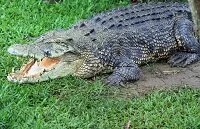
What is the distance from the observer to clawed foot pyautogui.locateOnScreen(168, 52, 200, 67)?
6992mm

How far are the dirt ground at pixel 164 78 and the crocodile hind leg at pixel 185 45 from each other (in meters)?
0.11

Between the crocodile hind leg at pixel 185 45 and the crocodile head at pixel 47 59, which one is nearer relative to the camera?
the crocodile head at pixel 47 59

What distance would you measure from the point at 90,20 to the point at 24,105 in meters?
1.80

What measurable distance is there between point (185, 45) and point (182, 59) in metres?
0.23

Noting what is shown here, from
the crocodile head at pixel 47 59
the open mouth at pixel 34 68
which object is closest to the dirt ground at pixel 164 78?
the crocodile head at pixel 47 59

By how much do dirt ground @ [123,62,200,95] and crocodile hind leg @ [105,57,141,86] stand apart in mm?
82

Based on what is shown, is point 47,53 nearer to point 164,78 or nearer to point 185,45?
point 164,78

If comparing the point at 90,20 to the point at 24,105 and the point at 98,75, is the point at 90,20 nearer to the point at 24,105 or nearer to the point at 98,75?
the point at 98,75

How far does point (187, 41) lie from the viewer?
23.5ft

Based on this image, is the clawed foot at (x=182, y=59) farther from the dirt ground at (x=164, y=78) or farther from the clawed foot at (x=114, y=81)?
the clawed foot at (x=114, y=81)

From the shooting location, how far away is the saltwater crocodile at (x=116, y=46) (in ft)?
21.1

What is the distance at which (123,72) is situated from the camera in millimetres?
6582

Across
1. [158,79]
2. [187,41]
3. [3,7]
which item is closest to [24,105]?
[158,79]

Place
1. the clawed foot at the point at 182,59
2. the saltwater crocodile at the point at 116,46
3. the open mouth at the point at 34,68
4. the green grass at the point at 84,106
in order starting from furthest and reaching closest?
1. the clawed foot at the point at 182,59
2. the saltwater crocodile at the point at 116,46
3. the open mouth at the point at 34,68
4. the green grass at the point at 84,106
